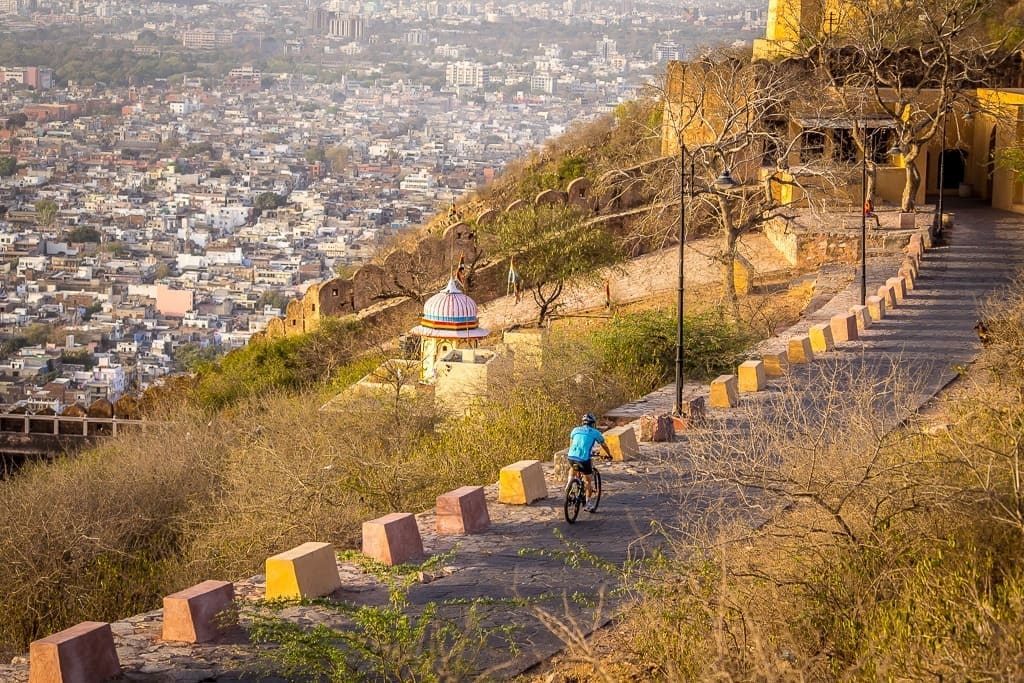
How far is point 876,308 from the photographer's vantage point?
1991 cm

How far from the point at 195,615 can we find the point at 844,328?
39.0ft

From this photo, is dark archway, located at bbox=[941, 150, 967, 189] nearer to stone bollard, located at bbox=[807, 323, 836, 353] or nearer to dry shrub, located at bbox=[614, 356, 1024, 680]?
stone bollard, located at bbox=[807, 323, 836, 353]

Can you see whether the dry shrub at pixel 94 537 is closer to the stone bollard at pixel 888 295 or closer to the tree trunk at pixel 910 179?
the stone bollard at pixel 888 295

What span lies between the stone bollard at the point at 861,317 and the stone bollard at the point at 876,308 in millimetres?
261

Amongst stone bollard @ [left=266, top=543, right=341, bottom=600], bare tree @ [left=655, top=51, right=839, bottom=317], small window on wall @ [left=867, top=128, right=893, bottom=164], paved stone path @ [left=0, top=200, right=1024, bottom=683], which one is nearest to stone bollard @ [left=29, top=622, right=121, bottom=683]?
paved stone path @ [left=0, top=200, right=1024, bottom=683]

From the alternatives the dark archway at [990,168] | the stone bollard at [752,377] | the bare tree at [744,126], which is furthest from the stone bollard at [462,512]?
the dark archway at [990,168]

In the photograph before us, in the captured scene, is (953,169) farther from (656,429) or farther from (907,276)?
(656,429)

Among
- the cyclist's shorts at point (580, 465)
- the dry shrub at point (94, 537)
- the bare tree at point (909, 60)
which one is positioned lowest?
the dry shrub at point (94, 537)

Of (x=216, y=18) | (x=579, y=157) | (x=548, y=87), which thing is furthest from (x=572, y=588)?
(x=216, y=18)

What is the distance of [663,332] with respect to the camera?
18688 mm

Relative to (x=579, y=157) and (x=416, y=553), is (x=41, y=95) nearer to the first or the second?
(x=579, y=157)

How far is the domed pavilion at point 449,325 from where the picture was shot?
68.8ft

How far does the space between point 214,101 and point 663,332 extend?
9009 cm

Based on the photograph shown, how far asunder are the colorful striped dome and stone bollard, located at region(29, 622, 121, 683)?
1355cm
